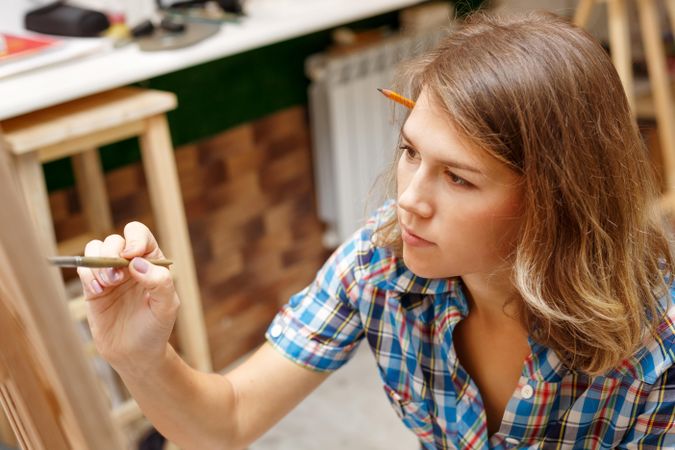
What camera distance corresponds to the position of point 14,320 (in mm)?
428

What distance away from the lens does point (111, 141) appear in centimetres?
163

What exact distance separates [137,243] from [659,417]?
583mm

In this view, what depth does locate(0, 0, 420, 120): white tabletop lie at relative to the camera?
1.47 meters

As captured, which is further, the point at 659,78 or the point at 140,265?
the point at 659,78

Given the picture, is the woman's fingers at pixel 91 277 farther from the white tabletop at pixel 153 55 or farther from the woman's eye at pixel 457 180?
the white tabletop at pixel 153 55

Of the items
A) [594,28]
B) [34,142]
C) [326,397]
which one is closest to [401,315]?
[34,142]

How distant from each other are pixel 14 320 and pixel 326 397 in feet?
6.06

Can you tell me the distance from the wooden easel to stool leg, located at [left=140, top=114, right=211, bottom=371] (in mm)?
1172

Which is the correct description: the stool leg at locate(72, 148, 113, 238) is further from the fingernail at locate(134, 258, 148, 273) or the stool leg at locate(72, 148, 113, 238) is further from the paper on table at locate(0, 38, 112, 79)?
the fingernail at locate(134, 258, 148, 273)

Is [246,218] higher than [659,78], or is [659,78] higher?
[659,78]

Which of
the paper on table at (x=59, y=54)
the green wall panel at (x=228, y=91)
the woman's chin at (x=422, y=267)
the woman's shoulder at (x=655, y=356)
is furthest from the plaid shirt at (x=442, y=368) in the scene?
the green wall panel at (x=228, y=91)

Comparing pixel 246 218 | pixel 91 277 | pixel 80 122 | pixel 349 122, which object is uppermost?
pixel 91 277

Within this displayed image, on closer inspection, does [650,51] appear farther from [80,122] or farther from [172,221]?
[80,122]

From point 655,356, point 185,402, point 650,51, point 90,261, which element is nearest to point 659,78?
point 650,51
